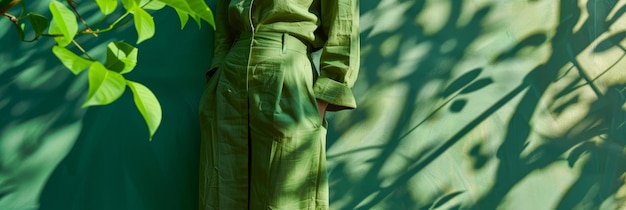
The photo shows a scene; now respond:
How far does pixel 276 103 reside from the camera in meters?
2.65

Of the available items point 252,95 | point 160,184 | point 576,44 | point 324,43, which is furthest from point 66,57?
point 576,44

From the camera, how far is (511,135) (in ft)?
11.2

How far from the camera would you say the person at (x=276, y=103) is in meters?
2.65

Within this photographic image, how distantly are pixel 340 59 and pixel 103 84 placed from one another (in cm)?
190

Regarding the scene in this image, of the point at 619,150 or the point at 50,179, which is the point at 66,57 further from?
the point at 619,150

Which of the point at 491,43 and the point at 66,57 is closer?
the point at 66,57

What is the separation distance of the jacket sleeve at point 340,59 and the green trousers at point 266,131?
63 millimetres

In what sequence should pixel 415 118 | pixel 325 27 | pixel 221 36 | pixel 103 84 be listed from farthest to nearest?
1. pixel 415 118
2. pixel 221 36
3. pixel 325 27
4. pixel 103 84

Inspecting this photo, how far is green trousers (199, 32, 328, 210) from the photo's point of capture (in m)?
2.64

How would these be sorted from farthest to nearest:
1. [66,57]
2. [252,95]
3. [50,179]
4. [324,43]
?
[50,179] < [324,43] < [252,95] < [66,57]

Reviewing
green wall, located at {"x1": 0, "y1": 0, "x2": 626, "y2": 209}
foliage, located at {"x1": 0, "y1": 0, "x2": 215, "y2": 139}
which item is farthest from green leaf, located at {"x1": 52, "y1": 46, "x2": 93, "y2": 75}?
green wall, located at {"x1": 0, "y1": 0, "x2": 626, "y2": 209}

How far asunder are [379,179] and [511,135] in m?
0.62

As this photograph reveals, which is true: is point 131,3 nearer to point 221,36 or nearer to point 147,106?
point 147,106

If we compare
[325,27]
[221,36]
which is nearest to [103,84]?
[325,27]
